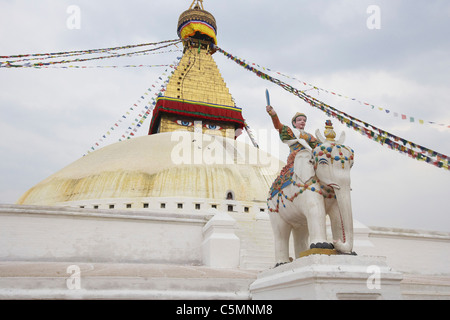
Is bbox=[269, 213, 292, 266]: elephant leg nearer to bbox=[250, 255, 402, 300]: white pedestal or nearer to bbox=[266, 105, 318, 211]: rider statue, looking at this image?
bbox=[266, 105, 318, 211]: rider statue

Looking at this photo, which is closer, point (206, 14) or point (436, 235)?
point (436, 235)

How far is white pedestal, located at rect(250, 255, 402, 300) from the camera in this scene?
304 centimetres

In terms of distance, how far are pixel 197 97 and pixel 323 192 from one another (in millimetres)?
18658

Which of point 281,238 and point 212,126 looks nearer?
point 281,238

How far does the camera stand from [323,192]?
386 cm

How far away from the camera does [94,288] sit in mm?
4379

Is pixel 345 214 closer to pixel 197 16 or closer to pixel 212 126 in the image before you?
pixel 212 126

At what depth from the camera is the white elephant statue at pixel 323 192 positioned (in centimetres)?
371

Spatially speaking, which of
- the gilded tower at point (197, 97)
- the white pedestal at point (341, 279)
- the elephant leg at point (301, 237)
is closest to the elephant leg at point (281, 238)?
the elephant leg at point (301, 237)

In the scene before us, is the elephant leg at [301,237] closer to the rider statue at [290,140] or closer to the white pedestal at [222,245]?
the rider statue at [290,140]

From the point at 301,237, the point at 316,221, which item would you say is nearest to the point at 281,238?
the point at 301,237
